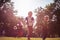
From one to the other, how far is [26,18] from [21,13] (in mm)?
101

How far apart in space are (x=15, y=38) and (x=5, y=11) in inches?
15.2

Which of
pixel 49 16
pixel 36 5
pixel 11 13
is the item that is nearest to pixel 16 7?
pixel 11 13

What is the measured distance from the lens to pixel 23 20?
2768mm

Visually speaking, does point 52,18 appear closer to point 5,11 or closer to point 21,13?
point 21,13

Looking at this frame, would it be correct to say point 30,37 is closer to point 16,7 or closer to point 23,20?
point 23,20

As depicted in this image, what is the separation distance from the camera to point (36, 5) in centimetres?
285

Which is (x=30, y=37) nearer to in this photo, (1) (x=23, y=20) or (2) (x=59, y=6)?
(1) (x=23, y=20)

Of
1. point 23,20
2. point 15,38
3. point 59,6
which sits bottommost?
point 15,38

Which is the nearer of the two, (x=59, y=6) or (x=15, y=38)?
(x=15, y=38)

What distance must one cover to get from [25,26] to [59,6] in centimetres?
56

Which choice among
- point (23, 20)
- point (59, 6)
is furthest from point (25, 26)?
point (59, 6)

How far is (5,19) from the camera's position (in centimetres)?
276

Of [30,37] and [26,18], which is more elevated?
[26,18]

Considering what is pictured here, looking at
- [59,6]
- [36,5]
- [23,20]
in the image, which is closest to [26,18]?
[23,20]
